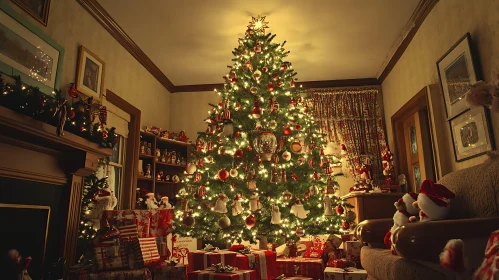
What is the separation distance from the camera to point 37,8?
2.94 metres

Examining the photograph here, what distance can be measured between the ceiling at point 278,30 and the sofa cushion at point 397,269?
2708 mm

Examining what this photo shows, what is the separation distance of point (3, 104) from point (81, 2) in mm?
1842

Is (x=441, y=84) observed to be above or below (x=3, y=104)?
above

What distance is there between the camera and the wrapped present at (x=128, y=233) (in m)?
2.54

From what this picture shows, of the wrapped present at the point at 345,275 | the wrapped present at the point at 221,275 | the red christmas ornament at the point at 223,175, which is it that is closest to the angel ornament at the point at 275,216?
the red christmas ornament at the point at 223,175

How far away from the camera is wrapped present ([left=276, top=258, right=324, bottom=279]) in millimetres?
2976

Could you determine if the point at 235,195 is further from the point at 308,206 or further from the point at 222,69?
the point at 222,69

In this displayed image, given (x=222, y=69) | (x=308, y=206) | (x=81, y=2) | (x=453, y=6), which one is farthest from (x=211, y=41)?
(x=453, y=6)

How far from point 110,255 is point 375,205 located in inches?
125

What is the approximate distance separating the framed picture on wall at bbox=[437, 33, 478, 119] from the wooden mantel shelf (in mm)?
3240

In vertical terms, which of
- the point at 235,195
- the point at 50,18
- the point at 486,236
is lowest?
the point at 486,236

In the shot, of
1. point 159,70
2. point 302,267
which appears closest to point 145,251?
point 302,267

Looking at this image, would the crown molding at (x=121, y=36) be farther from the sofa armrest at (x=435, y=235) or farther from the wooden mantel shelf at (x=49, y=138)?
the sofa armrest at (x=435, y=235)

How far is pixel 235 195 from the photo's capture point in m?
3.76
